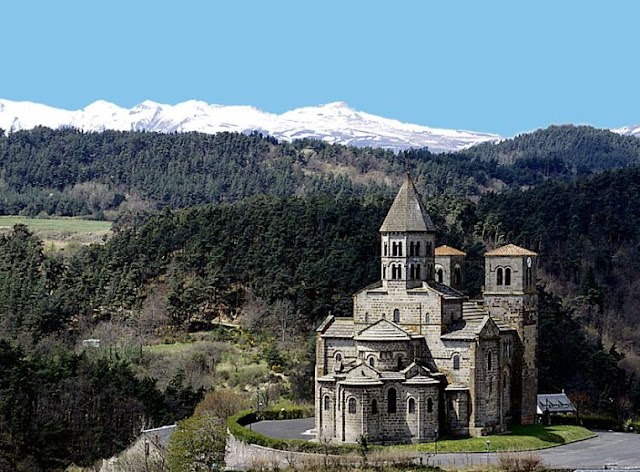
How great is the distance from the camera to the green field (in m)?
152

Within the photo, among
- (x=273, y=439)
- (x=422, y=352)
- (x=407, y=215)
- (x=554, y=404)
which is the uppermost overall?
(x=407, y=215)

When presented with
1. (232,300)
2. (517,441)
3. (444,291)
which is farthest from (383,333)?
(232,300)

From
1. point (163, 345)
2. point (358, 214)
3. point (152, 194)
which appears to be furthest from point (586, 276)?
point (152, 194)

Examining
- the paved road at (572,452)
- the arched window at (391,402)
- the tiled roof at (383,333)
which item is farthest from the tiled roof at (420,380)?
the paved road at (572,452)

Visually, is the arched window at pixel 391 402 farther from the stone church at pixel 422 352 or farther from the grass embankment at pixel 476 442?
the grass embankment at pixel 476 442

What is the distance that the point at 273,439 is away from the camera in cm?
5969

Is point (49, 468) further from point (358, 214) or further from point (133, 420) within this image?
point (358, 214)

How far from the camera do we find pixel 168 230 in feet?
391

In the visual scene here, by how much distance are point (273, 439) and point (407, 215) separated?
44.3 feet

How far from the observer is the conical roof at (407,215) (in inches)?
2547

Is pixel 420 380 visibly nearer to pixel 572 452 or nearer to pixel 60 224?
pixel 572 452

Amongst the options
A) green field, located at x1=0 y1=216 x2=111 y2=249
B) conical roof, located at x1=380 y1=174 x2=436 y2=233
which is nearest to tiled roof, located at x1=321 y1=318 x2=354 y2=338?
conical roof, located at x1=380 y1=174 x2=436 y2=233

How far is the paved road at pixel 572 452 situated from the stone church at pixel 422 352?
2908mm

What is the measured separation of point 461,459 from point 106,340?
50.5 meters
